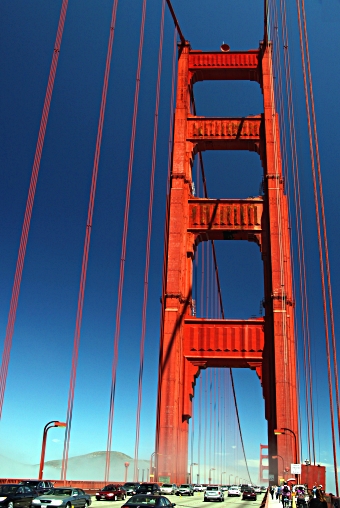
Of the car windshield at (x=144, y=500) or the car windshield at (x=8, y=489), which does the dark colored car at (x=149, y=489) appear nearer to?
the car windshield at (x=8, y=489)

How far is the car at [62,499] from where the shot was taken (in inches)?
693

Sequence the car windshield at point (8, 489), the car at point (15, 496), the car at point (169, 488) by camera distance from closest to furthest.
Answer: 1. the car at point (15, 496)
2. the car windshield at point (8, 489)
3. the car at point (169, 488)

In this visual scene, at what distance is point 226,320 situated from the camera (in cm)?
3462

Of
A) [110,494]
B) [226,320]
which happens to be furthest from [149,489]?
[226,320]

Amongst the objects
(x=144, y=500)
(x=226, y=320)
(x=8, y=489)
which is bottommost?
(x=144, y=500)

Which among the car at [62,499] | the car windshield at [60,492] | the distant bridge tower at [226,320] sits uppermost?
the distant bridge tower at [226,320]

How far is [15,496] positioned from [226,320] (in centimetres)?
1893

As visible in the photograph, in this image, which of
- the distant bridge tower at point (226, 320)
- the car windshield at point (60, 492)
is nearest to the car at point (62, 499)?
the car windshield at point (60, 492)

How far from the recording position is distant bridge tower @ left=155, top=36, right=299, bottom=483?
3167 centimetres

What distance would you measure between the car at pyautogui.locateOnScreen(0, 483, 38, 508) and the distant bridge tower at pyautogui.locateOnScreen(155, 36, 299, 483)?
12.3m

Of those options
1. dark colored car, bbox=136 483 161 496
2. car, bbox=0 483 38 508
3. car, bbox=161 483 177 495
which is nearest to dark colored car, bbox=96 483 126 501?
dark colored car, bbox=136 483 161 496

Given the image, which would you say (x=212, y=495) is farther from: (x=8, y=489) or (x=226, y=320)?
(x=8, y=489)

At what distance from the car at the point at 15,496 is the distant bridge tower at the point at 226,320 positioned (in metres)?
12.3

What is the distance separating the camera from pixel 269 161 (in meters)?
38.2
